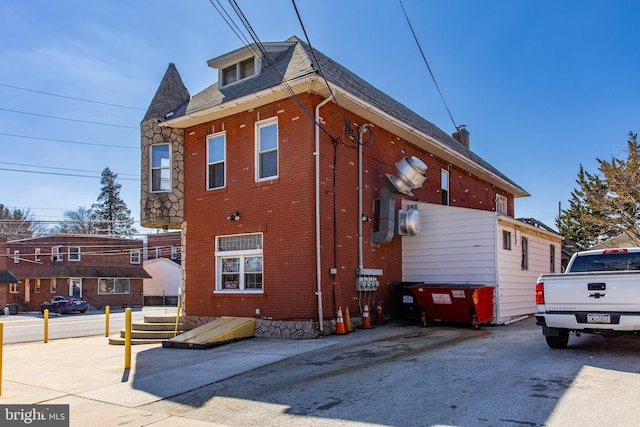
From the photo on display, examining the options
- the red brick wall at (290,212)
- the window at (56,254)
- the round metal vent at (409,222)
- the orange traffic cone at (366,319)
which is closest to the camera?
the red brick wall at (290,212)

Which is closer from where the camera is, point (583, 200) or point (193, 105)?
point (193, 105)

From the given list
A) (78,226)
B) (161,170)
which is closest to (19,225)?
(78,226)

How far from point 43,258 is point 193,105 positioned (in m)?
38.6

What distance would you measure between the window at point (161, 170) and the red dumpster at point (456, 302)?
8.08m

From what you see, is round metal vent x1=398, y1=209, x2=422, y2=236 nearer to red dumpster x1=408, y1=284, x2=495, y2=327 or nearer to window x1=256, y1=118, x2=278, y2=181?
red dumpster x1=408, y1=284, x2=495, y2=327

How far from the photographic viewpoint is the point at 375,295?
14305 millimetres

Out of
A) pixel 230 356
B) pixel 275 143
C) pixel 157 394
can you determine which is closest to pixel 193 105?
pixel 275 143

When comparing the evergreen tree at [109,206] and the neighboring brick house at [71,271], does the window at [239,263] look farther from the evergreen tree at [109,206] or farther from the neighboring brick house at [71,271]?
the evergreen tree at [109,206]

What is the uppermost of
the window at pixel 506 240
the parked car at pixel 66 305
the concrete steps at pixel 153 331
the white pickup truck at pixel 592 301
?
the window at pixel 506 240

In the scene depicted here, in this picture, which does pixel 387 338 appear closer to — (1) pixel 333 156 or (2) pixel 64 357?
(1) pixel 333 156

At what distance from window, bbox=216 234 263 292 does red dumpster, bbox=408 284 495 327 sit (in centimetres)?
423

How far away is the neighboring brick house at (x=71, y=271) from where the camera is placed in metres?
44.8

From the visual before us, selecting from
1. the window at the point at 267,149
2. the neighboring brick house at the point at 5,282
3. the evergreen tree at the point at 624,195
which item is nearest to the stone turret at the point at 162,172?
the window at the point at 267,149

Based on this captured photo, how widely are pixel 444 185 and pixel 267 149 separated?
28.6 ft
